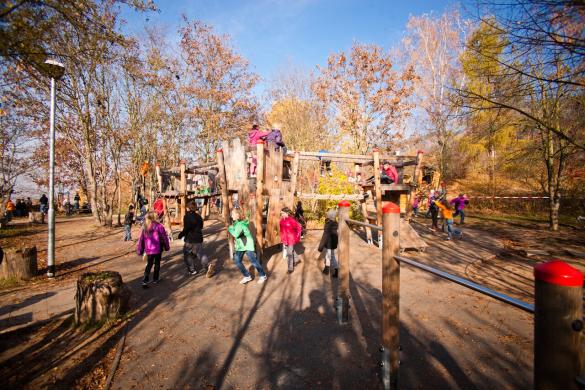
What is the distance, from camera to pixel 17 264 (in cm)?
749

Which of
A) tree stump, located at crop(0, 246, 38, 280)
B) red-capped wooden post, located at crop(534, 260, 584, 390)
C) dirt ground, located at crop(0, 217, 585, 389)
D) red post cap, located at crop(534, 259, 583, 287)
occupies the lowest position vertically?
dirt ground, located at crop(0, 217, 585, 389)

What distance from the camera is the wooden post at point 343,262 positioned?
4539 mm

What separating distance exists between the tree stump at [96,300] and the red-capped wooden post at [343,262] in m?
3.87

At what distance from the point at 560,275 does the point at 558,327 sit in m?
0.22

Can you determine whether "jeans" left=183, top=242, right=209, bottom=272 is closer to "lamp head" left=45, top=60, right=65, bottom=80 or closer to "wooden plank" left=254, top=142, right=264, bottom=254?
"wooden plank" left=254, top=142, right=264, bottom=254

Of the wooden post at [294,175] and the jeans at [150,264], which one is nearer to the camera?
the jeans at [150,264]

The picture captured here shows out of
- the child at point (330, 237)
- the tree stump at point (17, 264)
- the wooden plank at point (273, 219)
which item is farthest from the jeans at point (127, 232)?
the child at point (330, 237)

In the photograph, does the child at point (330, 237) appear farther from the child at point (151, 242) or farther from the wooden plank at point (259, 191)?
the child at point (151, 242)

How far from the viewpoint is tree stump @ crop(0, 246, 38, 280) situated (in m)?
7.43

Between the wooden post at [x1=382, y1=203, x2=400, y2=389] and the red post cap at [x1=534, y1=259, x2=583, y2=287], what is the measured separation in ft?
4.73

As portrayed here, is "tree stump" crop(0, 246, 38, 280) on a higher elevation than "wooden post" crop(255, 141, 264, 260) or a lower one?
lower

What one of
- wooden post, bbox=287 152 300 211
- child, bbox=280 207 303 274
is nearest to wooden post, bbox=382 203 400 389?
child, bbox=280 207 303 274

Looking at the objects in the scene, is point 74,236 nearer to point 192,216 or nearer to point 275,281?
point 192,216

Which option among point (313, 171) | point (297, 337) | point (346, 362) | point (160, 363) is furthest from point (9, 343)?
point (313, 171)
